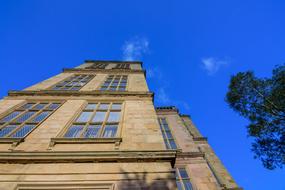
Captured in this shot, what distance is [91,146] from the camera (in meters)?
6.51

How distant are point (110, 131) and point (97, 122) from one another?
1161 mm

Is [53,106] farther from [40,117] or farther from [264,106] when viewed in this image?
[264,106]

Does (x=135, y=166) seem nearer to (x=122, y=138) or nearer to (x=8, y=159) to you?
(x=122, y=138)

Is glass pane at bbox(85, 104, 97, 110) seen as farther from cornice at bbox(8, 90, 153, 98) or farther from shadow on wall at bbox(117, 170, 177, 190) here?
shadow on wall at bbox(117, 170, 177, 190)

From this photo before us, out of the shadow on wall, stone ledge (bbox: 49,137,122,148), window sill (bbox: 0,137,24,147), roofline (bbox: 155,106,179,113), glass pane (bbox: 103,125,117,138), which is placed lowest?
the shadow on wall

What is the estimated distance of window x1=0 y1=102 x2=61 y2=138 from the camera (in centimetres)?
748

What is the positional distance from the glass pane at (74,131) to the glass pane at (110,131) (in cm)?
106

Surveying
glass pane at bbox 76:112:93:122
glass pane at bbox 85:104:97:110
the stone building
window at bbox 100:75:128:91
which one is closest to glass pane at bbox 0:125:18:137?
the stone building

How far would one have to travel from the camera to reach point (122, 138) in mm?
6828

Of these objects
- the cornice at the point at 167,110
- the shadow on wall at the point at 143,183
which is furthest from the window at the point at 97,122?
the cornice at the point at 167,110

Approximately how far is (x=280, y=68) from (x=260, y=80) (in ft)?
5.10

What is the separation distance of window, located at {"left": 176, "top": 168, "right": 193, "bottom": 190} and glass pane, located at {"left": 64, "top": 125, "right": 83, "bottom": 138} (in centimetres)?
548

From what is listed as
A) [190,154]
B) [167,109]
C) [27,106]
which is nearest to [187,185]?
[190,154]

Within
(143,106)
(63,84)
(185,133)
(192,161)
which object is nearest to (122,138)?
(143,106)
